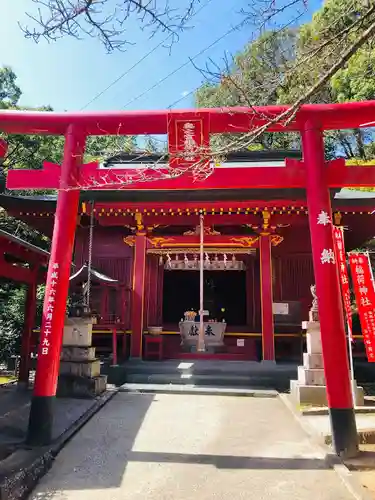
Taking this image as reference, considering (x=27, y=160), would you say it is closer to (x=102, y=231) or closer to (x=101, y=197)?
(x=102, y=231)

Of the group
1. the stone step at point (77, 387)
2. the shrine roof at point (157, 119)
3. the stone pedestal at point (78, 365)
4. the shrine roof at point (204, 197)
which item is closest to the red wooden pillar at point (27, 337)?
the stone pedestal at point (78, 365)

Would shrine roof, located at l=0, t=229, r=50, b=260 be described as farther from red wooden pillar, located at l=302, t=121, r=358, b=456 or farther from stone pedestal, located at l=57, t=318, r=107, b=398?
red wooden pillar, located at l=302, t=121, r=358, b=456

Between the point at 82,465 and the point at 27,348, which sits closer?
the point at 82,465

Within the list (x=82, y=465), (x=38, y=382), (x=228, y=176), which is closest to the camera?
(x=82, y=465)

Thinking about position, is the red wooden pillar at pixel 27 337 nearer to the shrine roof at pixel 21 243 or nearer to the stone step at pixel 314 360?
the shrine roof at pixel 21 243

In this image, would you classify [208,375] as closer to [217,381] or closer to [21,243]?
[217,381]

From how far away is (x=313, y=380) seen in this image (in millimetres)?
7242

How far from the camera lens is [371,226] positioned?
11.2 metres

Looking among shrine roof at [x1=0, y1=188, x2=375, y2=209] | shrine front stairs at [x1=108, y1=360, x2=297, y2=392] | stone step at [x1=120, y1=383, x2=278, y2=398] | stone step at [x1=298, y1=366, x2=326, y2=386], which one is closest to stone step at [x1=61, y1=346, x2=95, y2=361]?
stone step at [x1=120, y1=383, x2=278, y2=398]

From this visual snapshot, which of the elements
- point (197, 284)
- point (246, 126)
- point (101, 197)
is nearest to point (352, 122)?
point (246, 126)

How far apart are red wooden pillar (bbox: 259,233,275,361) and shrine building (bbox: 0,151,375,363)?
3cm

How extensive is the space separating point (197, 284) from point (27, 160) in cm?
1270

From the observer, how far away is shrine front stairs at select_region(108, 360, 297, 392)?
29.1 ft

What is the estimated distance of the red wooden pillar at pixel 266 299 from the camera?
10016 millimetres
